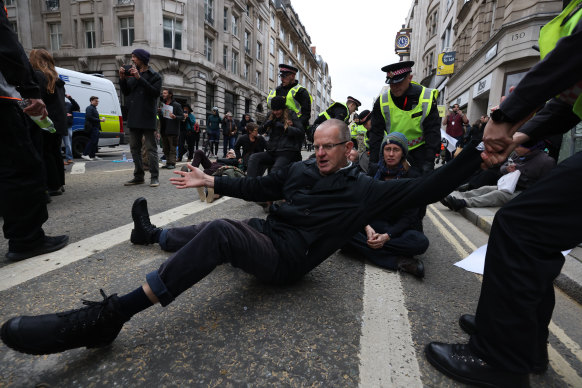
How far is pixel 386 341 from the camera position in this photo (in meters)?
1.58

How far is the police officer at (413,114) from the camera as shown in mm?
3449

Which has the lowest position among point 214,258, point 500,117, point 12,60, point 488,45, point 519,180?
point 214,258

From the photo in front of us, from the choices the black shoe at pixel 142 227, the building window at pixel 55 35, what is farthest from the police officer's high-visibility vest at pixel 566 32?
the building window at pixel 55 35

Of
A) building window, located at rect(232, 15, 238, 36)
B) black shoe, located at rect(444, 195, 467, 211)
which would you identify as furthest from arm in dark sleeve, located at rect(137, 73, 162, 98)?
building window, located at rect(232, 15, 238, 36)

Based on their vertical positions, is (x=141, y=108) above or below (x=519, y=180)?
above

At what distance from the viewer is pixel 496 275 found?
1270 mm

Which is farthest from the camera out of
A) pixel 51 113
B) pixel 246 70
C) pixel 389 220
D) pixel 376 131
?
pixel 246 70

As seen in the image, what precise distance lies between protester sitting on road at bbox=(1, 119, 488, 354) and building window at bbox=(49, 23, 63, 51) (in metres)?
31.9

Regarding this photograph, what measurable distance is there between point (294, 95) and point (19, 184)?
3.37 m

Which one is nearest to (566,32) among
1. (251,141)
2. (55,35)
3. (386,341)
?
(386,341)

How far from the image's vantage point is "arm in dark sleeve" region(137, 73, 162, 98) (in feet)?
16.8

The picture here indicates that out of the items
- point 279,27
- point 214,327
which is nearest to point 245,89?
point 279,27

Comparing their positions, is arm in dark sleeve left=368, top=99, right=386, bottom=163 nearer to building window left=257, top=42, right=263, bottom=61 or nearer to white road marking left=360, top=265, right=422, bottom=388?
white road marking left=360, top=265, right=422, bottom=388

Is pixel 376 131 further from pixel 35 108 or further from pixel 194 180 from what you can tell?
pixel 35 108
